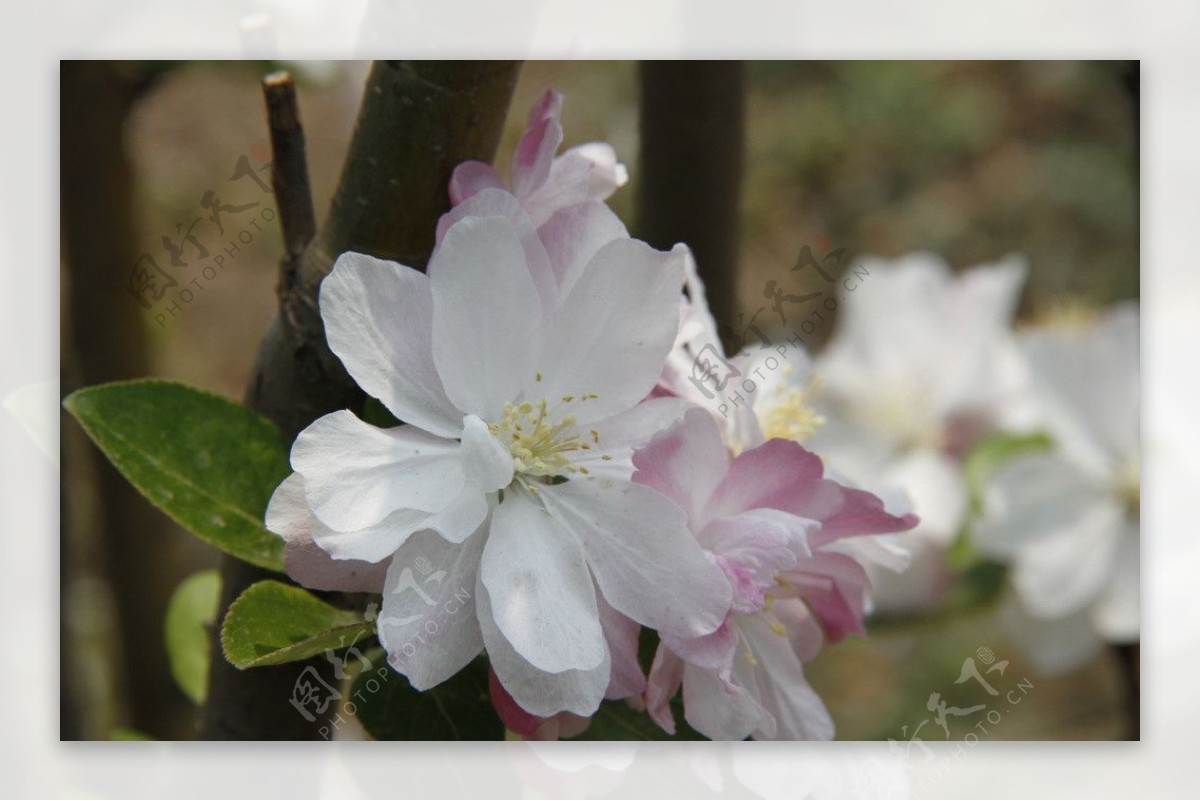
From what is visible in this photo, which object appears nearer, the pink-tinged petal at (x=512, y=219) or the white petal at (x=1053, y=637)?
the pink-tinged petal at (x=512, y=219)

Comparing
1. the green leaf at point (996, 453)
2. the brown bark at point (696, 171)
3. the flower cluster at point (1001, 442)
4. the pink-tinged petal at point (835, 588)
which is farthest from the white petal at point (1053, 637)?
the pink-tinged petal at point (835, 588)

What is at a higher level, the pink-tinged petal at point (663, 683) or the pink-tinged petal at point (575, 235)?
the pink-tinged petal at point (575, 235)

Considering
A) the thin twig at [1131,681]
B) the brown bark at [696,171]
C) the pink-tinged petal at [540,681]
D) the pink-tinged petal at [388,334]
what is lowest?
the thin twig at [1131,681]

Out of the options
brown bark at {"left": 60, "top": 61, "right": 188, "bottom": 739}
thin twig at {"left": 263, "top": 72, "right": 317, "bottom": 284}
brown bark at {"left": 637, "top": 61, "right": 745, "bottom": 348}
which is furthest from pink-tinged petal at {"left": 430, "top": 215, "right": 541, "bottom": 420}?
brown bark at {"left": 60, "top": 61, "right": 188, "bottom": 739}

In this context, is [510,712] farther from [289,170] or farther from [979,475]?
[979,475]

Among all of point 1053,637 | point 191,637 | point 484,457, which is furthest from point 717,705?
point 1053,637

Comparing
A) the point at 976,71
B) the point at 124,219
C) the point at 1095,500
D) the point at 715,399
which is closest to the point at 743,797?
the point at 715,399

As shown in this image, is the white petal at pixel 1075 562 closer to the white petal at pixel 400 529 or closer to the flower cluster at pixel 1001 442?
the flower cluster at pixel 1001 442

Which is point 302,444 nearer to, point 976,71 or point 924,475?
point 924,475
